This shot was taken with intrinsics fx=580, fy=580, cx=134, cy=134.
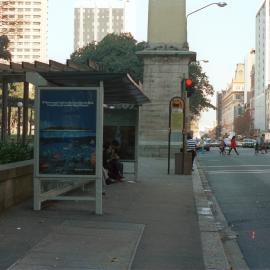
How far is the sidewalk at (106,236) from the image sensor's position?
6.76 m

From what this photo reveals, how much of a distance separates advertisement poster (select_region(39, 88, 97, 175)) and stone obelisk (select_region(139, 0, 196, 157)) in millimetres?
24632

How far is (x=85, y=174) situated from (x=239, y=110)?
184704 mm

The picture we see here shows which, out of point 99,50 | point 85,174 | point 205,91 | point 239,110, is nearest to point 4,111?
point 85,174

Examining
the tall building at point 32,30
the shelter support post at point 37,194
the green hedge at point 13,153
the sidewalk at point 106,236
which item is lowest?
the sidewalk at point 106,236

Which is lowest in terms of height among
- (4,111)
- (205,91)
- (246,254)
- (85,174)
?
(246,254)

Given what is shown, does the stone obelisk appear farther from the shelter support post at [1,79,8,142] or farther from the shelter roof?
the shelter support post at [1,79,8,142]

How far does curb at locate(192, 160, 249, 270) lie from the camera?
7242 millimetres

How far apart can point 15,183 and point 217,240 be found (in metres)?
4.11

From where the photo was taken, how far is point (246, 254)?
8.03 meters

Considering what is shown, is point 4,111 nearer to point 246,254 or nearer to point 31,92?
point 31,92

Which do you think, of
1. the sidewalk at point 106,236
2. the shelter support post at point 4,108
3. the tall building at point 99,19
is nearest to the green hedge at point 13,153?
the sidewalk at point 106,236

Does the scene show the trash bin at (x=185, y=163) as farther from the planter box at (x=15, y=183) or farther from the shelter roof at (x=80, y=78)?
the planter box at (x=15, y=183)

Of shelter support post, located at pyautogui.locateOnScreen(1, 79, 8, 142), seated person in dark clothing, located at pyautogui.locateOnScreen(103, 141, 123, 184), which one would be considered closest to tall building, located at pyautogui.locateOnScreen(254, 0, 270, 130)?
seated person in dark clothing, located at pyautogui.locateOnScreen(103, 141, 123, 184)

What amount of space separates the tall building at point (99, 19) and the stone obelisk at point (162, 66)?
104 m
